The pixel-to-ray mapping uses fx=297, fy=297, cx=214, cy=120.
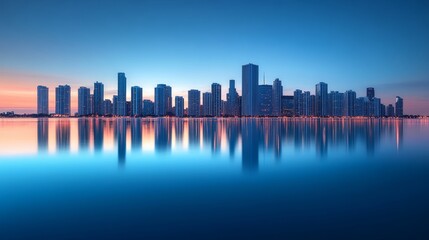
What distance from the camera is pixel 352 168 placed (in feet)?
57.3

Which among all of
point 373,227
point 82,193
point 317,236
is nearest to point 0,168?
point 82,193

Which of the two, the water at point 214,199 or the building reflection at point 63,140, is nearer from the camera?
the water at point 214,199

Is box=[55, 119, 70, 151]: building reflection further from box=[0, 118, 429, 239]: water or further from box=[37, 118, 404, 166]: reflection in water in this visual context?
box=[0, 118, 429, 239]: water

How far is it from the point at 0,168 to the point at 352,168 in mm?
20845

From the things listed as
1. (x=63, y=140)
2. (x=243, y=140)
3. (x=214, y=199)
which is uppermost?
(x=63, y=140)

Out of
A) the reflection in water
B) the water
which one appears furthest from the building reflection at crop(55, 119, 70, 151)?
the water

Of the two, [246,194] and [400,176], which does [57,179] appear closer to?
[246,194]

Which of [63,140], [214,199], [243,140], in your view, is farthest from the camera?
[243,140]

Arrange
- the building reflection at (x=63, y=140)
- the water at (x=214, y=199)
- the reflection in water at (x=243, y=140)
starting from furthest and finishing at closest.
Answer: the building reflection at (x=63, y=140) → the reflection in water at (x=243, y=140) → the water at (x=214, y=199)

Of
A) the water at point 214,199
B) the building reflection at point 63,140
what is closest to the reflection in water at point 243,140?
the building reflection at point 63,140

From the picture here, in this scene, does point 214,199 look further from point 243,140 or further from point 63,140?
point 63,140

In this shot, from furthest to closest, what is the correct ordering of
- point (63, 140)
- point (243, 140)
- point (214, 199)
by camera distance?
1. point (243, 140)
2. point (63, 140)
3. point (214, 199)

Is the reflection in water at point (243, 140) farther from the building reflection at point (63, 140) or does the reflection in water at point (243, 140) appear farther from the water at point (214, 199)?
the water at point (214, 199)

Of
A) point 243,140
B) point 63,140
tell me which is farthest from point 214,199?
point 63,140
